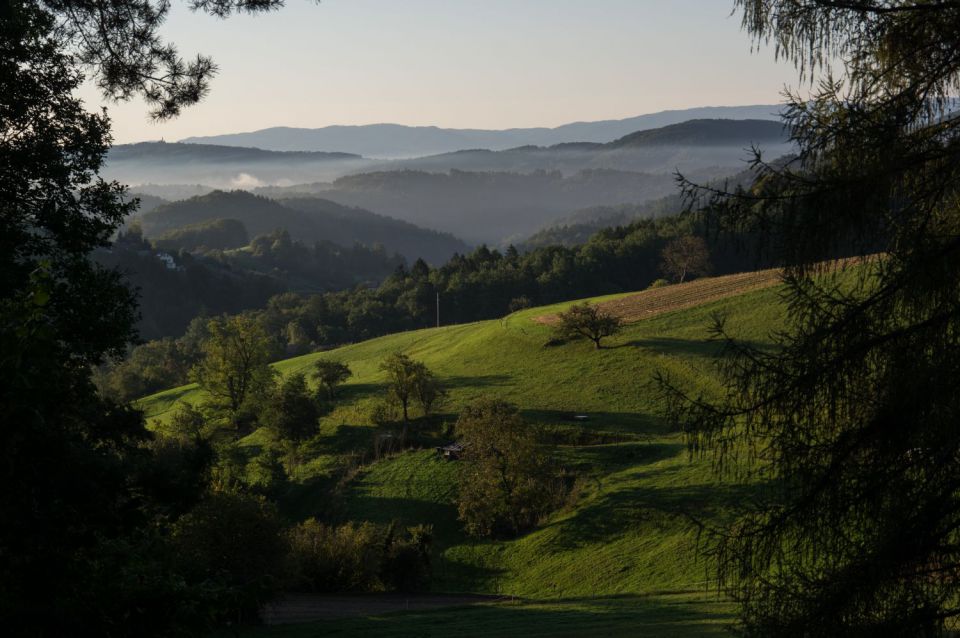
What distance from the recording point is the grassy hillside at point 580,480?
111ft

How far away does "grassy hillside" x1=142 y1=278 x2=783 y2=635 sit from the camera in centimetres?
3384

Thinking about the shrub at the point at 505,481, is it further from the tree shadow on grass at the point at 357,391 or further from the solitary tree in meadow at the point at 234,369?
the solitary tree in meadow at the point at 234,369

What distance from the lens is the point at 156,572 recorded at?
321 inches

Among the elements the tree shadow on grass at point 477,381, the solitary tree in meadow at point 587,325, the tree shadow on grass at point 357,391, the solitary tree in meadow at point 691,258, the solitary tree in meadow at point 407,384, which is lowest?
the tree shadow on grass at point 357,391

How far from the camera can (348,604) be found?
120 feet

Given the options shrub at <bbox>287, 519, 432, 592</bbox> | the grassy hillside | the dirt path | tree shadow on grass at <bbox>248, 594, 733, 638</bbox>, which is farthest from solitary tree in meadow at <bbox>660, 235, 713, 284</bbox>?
tree shadow on grass at <bbox>248, 594, 733, 638</bbox>

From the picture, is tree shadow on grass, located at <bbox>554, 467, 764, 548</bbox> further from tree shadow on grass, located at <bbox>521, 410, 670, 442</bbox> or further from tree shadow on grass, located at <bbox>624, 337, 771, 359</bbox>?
tree shadow on grass, located at <bbox>624, 337, 771, 359</bbox>

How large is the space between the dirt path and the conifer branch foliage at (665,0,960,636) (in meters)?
25.6

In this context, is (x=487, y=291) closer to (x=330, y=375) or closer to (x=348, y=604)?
(x=330, y=375)

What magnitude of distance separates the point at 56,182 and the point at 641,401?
178 ft

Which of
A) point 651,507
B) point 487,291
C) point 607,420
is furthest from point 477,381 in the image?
point 487,291

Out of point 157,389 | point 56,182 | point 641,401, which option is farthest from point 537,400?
point 157,389

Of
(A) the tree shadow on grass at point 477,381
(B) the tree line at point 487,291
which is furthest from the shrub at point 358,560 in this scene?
(B) the tree line at point 487,291

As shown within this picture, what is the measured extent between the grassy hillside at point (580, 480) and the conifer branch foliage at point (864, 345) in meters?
9.25
